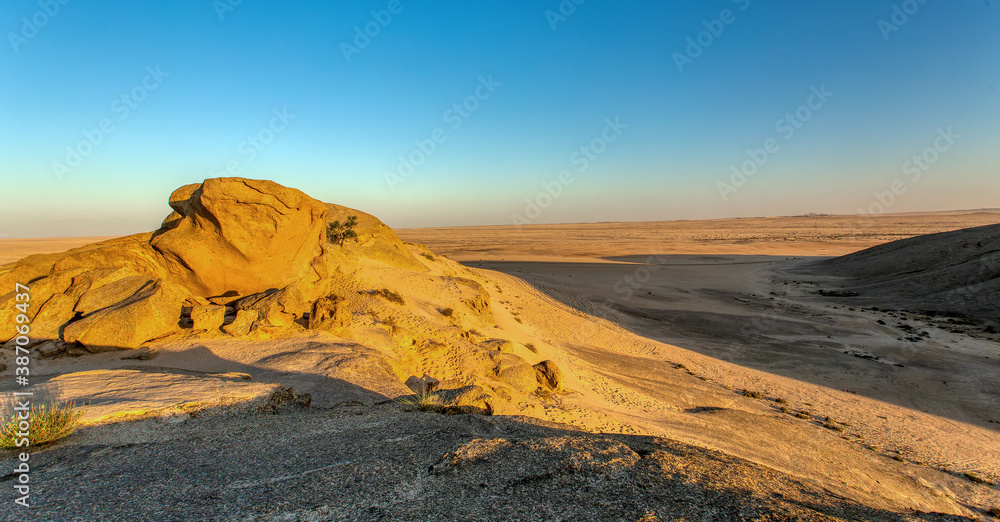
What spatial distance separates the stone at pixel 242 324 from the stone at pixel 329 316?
1.13 m

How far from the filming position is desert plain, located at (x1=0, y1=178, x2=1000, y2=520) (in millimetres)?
3404

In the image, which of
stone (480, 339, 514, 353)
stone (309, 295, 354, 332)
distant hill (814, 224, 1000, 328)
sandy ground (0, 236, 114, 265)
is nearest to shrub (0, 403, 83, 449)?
stone (309, 295, 354, 332)

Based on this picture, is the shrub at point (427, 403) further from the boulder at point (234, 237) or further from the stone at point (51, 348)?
the boulder at point (234, 237)

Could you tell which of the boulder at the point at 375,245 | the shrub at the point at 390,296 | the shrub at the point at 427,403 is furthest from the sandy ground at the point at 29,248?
the shrub at the point at 427,403

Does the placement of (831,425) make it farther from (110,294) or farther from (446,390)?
(110,294)

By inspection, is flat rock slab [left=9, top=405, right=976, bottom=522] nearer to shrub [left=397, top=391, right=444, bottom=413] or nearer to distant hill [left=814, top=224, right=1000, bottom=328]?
shrub [left=397, top=391, right=444, bottom=413]

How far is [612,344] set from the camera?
14.5 m

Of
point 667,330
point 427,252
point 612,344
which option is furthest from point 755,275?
point 427,252

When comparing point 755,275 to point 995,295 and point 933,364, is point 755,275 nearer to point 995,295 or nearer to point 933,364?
point 995,295

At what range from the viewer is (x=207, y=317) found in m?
8.62

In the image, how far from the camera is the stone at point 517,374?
29.7 feet

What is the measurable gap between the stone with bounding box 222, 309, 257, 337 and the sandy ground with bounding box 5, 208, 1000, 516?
30cm

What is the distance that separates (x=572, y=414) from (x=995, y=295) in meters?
20.6

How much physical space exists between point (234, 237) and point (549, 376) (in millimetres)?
7889
